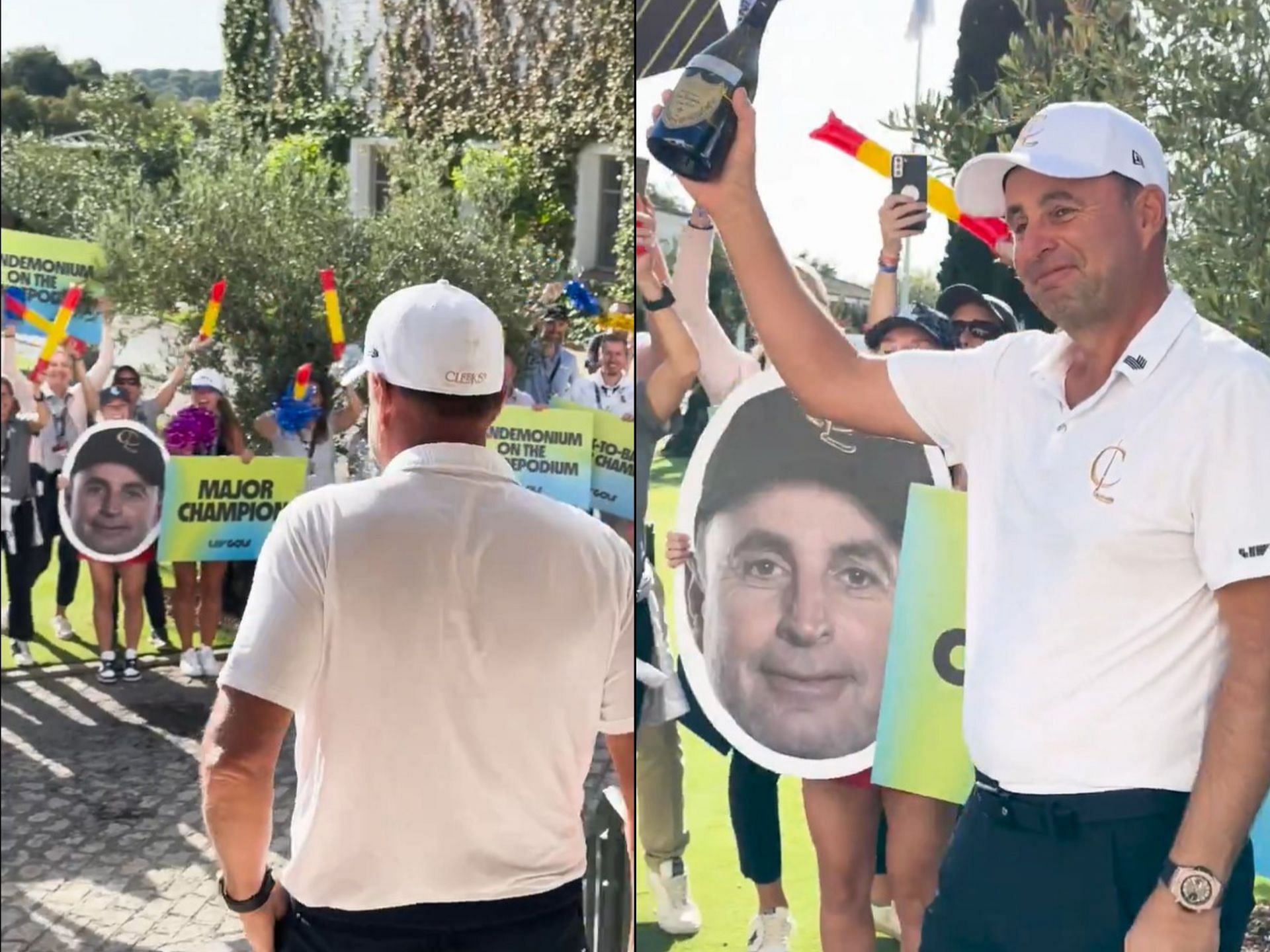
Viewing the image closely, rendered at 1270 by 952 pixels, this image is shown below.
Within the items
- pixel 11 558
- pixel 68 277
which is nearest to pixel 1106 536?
pixel 68 277

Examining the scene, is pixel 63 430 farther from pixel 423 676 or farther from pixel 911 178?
pixel 911 178

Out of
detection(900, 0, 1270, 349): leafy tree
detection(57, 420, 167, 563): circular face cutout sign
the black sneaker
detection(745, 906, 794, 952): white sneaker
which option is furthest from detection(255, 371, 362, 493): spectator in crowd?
detection(900, 0, 1270, 349): leafy tree

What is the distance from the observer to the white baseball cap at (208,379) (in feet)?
13.7

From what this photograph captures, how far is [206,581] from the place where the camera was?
4.21 meters

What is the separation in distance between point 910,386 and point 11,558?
3396mm

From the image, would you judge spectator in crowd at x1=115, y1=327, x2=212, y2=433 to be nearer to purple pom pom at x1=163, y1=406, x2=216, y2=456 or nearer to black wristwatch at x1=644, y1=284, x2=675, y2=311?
purple pom pom at x1=163, y1=406, x2=216, y2=456

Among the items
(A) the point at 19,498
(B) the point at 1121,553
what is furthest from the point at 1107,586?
(A) the point at 19,498

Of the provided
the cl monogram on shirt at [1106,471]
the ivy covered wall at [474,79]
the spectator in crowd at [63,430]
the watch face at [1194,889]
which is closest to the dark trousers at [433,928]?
the watch face at [1194,889]

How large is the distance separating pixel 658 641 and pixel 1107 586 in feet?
3.65

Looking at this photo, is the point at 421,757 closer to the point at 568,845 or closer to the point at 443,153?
the point at 568,845

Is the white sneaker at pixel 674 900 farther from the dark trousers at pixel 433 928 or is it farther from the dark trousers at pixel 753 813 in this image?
the dark trousers at pixel 433 928

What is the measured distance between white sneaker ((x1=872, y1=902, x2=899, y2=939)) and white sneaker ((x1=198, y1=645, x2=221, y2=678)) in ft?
7.15

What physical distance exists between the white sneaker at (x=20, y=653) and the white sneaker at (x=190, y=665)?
2.80 feet

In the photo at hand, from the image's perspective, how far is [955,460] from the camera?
2.82m
